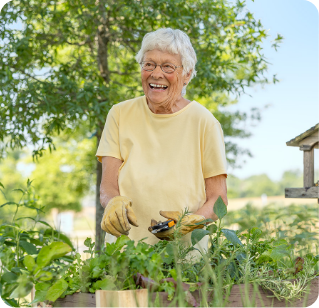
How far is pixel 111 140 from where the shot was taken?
6.59ft

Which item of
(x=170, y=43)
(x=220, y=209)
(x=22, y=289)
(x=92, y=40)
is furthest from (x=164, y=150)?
(x=92, y=40)

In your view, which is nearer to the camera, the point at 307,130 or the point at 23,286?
the point at 23,286

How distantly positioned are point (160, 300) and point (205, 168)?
0.99 m

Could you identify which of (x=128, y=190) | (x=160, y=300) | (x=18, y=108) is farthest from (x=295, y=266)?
(x=18, y=108)

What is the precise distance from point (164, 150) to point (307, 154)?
962 millimetres

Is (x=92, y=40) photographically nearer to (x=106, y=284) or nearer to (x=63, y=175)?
(x=106, y=284)

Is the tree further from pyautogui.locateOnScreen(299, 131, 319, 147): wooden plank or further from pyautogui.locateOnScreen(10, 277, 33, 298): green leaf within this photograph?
pyautogui.locateOnScreen(10, 277, 33, 298): green leaf

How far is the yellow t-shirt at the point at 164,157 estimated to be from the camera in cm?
191

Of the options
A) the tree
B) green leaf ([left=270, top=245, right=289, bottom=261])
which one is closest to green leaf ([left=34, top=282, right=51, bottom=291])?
green leaf ([left=270, top=245, right=289, bottom=261])

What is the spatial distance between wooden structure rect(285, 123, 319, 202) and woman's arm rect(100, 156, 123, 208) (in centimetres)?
100

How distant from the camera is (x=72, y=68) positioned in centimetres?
451

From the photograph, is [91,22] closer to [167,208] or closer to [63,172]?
[167,208]

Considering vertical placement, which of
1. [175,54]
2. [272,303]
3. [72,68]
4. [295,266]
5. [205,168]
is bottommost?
[272,303]

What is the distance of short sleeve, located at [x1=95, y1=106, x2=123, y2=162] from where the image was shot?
199cm
